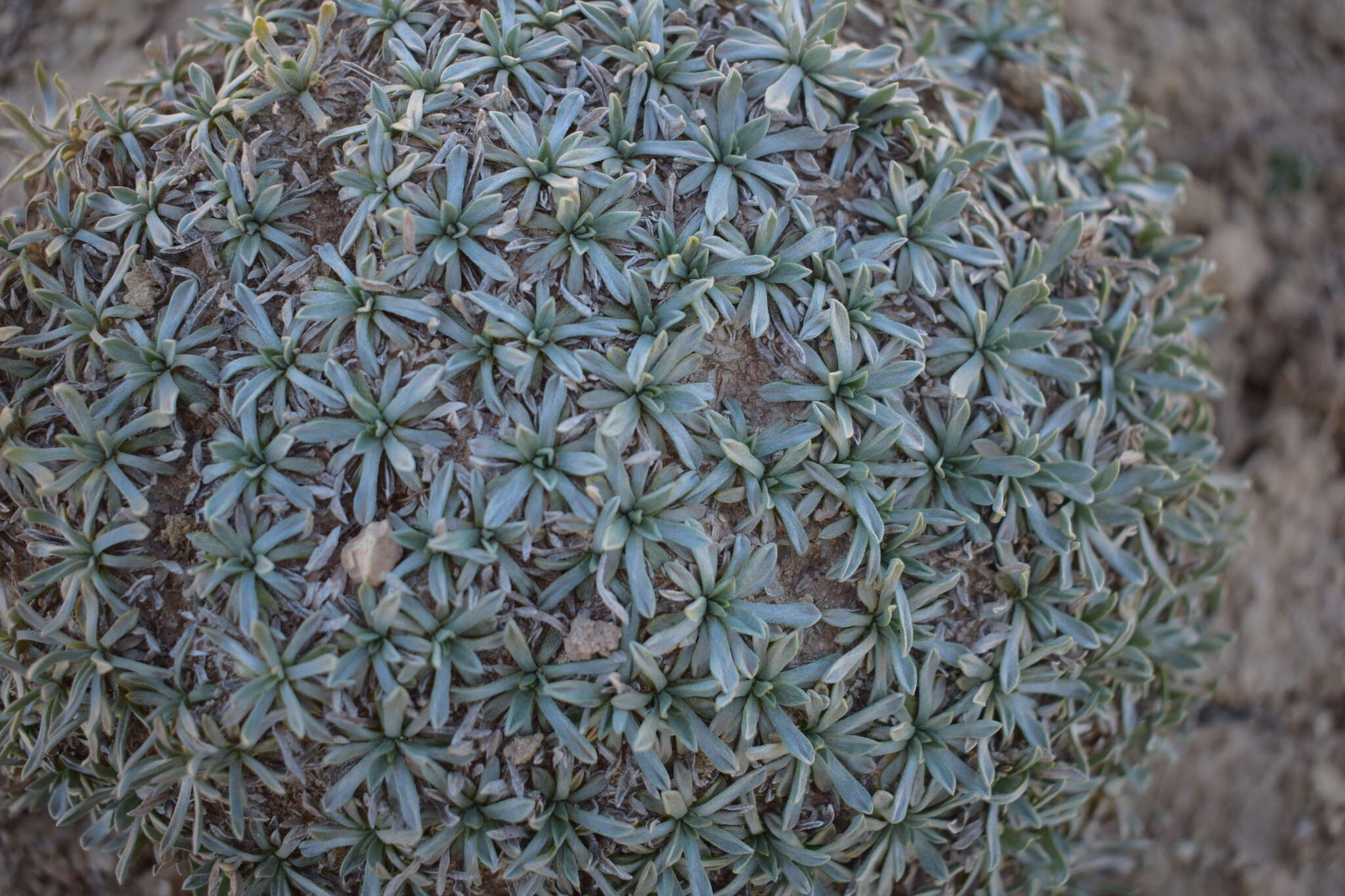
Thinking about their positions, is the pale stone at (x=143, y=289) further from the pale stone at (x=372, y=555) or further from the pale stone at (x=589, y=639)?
the pale stone at (x=589, y=639)

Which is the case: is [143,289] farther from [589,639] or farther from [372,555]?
[589,639]

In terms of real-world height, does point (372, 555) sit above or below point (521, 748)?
above

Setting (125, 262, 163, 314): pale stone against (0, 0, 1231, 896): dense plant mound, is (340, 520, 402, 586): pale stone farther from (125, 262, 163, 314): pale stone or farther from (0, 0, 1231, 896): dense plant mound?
(125, 262, 163, 314): pale stone

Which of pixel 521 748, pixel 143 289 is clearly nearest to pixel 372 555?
pixel 521 748

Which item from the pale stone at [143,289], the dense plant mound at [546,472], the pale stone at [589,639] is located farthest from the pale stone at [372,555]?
the pale stone at [143,289]

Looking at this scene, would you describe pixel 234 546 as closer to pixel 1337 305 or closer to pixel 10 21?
pixel 10 21

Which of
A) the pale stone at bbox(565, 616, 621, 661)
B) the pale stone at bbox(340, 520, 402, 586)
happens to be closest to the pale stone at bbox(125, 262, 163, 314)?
the pale stone at bbox(340, 520, 402, 586)

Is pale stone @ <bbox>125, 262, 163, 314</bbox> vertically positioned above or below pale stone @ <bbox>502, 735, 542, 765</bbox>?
above

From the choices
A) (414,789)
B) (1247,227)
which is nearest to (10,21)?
(414,789)
